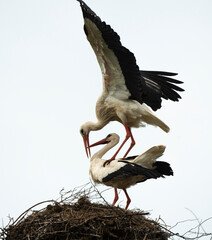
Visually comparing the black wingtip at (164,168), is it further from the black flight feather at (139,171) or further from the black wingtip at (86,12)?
the black wingtip at (86,12)

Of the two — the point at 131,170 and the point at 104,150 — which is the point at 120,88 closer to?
the point at 104,150

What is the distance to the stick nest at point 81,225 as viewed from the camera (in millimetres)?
7586

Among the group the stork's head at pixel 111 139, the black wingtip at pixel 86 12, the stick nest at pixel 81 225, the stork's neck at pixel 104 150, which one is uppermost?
the black wingtip at pixel 86 12

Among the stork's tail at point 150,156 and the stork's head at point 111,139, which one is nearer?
the stork's tail at point 150,156

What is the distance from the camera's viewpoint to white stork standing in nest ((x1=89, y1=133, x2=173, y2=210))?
866 cm

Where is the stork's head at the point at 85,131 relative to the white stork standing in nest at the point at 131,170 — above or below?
above

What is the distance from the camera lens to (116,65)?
9.95 meters

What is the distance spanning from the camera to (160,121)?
1032cm

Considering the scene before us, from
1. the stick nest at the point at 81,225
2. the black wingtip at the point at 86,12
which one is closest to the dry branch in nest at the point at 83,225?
the stick nest at the point at 81,225

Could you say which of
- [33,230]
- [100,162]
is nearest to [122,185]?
[100,162]

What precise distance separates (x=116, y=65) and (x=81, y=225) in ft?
10.9

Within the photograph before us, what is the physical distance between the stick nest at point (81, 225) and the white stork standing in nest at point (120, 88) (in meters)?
2.33

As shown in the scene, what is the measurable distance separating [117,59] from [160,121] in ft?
4.58

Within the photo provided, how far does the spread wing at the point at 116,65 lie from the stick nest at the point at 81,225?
258 centimetres
